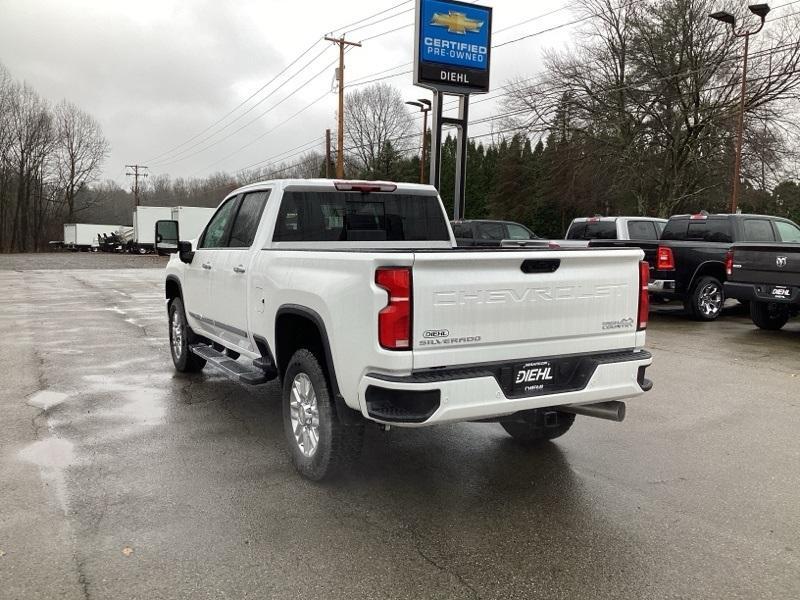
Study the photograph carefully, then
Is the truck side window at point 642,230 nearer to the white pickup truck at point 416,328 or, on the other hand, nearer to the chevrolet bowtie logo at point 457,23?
the chevrolet bowtie logo at point 457,23

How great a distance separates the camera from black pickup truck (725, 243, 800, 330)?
9.55 metres

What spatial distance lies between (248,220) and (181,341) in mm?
2384

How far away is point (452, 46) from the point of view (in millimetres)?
15570

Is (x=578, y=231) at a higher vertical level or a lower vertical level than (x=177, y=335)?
higher

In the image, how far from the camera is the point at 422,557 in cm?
328

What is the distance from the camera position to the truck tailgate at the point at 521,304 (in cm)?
342

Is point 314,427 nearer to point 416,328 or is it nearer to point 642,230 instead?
point 416,328

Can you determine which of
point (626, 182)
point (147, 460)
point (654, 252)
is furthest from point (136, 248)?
point (147, 460)

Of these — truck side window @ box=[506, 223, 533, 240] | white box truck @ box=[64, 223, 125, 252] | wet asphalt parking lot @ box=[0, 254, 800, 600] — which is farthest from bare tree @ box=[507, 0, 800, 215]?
white box truck @ box=[64, 223, 125, 252]

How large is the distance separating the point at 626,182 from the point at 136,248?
124 ft

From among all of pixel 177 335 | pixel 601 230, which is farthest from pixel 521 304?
pixel 601 230

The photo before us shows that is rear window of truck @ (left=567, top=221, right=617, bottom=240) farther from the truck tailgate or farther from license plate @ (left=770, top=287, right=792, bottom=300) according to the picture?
the truck tailgate

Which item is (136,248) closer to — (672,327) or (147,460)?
(672,327)

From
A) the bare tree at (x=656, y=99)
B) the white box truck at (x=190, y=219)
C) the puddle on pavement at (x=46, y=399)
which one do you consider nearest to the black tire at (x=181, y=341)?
the puddle on pavement at (x=46, y=399)
